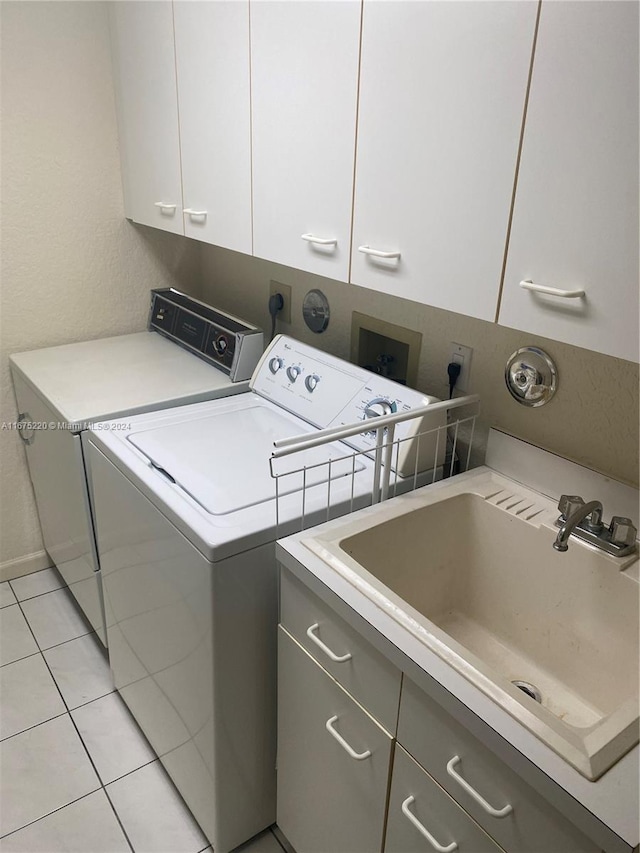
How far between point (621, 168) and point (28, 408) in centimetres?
188

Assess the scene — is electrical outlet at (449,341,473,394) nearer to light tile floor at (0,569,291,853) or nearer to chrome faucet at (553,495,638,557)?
chrome faucet at (553,495,638,557)

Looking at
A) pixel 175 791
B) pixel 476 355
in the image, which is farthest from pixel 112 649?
pixel 476 355

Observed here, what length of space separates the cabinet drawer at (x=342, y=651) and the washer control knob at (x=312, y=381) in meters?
0.60

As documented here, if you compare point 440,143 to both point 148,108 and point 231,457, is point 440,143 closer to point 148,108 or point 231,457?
point 231,457

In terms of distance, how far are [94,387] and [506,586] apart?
50.5 inches

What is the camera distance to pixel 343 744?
115cm

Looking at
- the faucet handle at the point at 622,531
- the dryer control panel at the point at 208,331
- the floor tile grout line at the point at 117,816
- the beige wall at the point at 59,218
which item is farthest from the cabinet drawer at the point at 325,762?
the beige wall at the point at 59,218

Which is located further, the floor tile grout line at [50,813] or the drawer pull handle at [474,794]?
the floor tile grout line at [50,813]

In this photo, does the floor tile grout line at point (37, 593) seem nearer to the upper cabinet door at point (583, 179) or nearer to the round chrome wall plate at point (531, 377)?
the round chrome wall plate at point (531, 377)

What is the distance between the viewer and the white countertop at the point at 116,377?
1784 mm

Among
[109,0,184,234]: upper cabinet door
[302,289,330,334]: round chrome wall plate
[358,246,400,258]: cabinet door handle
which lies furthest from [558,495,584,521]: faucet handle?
Result: [109,0,184,234]: upper cabinet door

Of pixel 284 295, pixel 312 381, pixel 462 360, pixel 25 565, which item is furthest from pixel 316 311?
pixel 25 565

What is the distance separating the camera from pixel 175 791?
1720 millimetres

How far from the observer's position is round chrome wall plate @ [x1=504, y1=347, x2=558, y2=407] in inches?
52.4
